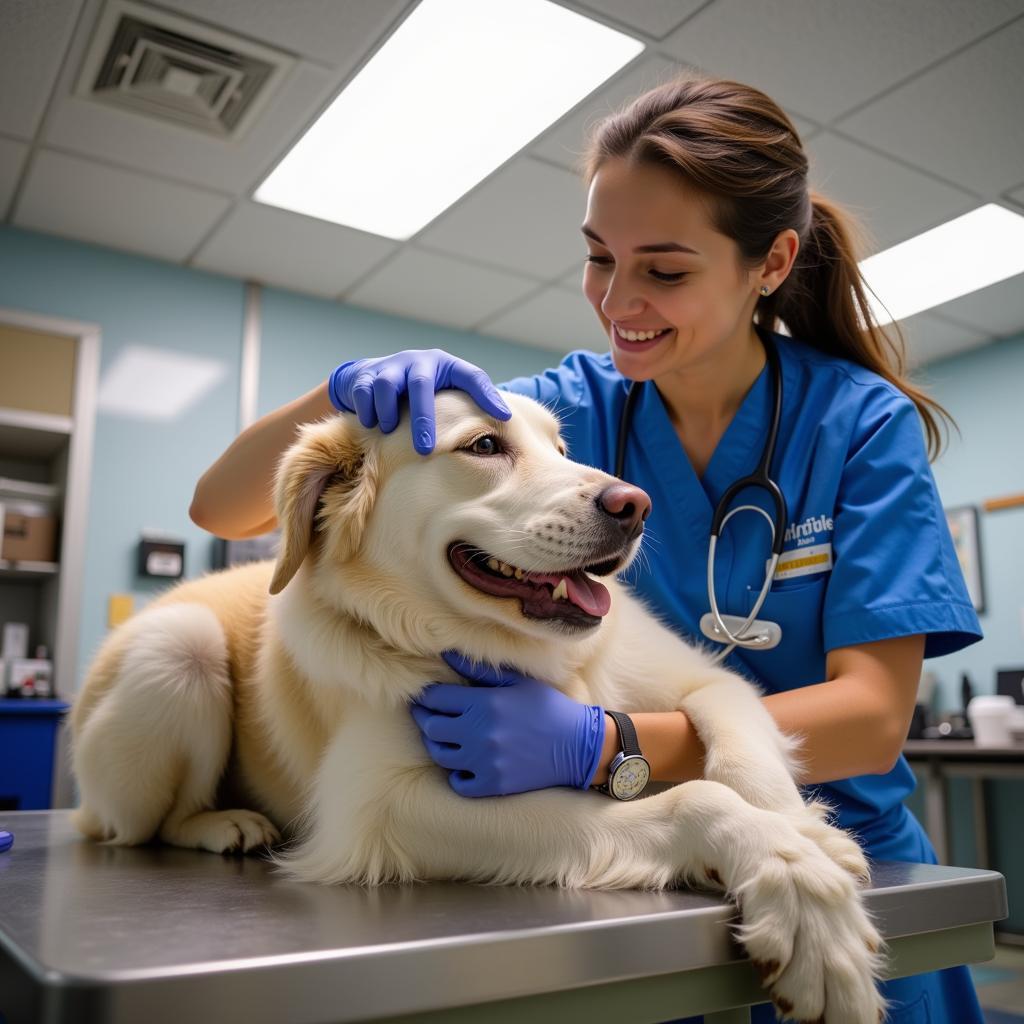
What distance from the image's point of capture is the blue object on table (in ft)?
11.5

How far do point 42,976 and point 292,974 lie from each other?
14cm

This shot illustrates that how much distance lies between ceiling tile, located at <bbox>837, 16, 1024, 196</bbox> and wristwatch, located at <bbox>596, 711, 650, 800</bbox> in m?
3.01

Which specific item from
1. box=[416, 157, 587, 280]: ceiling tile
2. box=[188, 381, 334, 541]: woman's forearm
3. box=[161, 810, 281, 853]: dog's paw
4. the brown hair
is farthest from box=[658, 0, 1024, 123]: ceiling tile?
box=[161, 810, 281, 853]: dog's paw

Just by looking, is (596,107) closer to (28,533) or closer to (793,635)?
(793,635)

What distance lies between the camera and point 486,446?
3.79 ft

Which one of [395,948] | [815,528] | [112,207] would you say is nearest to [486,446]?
[815,528]

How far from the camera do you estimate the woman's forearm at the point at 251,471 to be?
1478 mm

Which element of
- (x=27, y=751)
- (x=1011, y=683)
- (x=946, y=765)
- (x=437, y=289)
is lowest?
(x=946, y=765)

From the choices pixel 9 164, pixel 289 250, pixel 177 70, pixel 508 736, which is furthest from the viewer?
pixel 289 250

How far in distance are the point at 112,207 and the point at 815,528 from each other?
3924mm

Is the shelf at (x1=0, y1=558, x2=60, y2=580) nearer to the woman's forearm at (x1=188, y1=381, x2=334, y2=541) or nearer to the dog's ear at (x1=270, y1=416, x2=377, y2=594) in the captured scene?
the woman's forearm at (x1=188, y1=381, x2=334, y2=541)

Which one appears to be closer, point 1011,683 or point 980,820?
point 980,820

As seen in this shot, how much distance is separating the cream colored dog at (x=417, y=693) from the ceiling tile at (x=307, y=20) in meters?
2.25

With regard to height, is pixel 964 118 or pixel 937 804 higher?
pixel 964 118
